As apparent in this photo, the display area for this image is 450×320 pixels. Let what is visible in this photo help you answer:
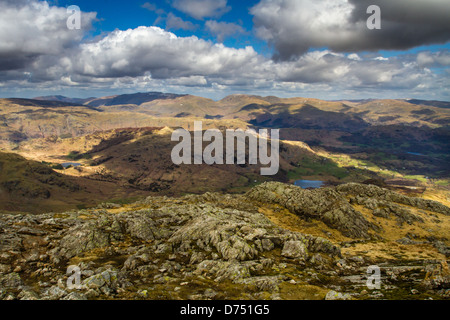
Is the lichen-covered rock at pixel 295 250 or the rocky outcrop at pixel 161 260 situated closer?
the rocky outcrop at pixel 161 260

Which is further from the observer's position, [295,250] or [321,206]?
[321,206]

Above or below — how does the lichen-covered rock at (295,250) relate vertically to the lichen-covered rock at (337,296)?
below

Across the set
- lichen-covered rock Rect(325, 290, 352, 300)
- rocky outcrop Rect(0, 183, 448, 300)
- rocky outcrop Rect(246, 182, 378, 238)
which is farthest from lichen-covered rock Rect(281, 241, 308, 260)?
rocky outcrop Rect(246, 182, 378, 238)

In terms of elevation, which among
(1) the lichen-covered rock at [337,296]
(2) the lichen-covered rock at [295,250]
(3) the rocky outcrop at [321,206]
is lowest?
(3) the rocky outcrop at [321,206]

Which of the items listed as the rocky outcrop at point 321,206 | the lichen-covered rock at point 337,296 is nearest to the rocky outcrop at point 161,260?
the lichen-covered rock at point 337,296

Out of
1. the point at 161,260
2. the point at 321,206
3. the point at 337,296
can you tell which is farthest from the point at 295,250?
the point at 321,206

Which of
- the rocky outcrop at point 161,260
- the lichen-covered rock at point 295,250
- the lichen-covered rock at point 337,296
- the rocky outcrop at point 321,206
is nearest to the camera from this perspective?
the lichen-covered rock at point 337,296

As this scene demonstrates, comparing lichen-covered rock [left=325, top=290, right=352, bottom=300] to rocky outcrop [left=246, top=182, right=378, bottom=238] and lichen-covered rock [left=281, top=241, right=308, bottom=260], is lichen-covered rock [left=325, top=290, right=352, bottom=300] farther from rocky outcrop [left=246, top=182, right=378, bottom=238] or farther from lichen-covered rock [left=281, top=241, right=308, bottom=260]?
rocky outcrop [left=246, top=182, right=378, bottom=238]

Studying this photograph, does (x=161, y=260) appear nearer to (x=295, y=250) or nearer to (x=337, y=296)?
(x=295, y=250)

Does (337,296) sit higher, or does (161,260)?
(337,296)

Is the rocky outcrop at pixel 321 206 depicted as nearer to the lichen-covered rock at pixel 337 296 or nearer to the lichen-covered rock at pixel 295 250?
the lichen-covered rock at pixel 295 250
